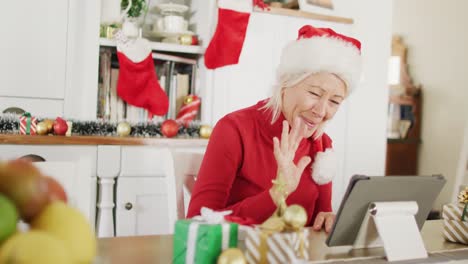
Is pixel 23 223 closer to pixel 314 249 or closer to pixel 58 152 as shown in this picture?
pixel 314 249

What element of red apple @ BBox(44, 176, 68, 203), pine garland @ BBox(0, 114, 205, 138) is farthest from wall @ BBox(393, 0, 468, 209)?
red apple @ BBox(44, 176, 68, 203)

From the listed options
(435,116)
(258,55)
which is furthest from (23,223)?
(435,116)

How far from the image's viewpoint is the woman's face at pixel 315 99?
1.37 meters

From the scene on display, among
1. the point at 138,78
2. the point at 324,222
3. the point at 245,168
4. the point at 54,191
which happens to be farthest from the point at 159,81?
the point at 54,191

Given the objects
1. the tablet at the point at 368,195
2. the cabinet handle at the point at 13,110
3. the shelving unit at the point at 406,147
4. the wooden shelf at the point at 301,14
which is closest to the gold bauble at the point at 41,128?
the cabinet handle at the point at 13,110

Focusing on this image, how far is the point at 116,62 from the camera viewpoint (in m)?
2.63

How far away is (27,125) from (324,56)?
1327mm

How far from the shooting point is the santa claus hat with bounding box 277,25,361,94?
1405 millimetres

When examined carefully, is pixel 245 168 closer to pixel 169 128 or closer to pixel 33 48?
pixel 169 128

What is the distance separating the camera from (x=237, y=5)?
2537 mm

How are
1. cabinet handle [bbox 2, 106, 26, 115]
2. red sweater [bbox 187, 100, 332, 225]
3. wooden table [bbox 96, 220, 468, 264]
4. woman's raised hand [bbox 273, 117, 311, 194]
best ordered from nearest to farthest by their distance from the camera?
wooden table [bbox 96, 220, 468, 264], woman's raised hand [bbox 273, 117, 311, 194], red sweater [bbox 187, 100, 332, 225], cabinet handle [bbox 2, 106, 26, 115]

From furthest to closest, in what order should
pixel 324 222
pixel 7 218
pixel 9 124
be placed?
1. pixel 9 124
2. pixel 324 222
3. pixel 7 218

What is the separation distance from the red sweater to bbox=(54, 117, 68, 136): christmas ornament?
A: 3.13 feet

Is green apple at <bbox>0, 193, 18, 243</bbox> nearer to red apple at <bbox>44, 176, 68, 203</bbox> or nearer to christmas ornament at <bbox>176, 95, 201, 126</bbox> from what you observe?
red apple at <bbox>44, 176, 68, 203</bbox>
